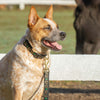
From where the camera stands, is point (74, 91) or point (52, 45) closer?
point (52, 45)

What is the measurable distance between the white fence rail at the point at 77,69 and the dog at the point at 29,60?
2.93ft

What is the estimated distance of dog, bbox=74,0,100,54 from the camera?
607 cm

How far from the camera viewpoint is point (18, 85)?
3.41 metres

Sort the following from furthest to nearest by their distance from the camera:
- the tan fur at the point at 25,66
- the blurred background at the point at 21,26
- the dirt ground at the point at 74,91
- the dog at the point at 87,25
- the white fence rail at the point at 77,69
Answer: the blurred background at the point at 21,26 < the dog at the point at 87,25 < the dirt ground at the point at 74,91 < the white fence rail at the point at 77,69 < the tan fur at the point at 25,66

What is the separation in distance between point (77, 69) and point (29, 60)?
46.5 inches

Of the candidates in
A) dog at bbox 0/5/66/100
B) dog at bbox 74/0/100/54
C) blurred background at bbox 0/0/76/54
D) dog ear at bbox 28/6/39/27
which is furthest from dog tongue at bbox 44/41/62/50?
blurred background at bbox 0/0/76/54

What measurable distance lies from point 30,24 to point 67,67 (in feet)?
4.02

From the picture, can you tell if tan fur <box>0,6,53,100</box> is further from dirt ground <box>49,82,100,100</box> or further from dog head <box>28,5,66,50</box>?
dirt ground <box>49,82,100,100</box>

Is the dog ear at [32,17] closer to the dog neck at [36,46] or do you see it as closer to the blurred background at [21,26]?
the dog neck at [36,46]

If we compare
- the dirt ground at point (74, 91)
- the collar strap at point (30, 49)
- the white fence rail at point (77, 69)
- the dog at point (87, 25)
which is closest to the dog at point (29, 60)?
the collar strap at point (30, 49)

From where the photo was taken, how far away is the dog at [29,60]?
11.2 ft

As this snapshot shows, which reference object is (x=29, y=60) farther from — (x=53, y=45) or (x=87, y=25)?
(x=87, y=25)

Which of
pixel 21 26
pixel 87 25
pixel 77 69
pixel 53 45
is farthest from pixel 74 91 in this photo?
pixel 21 26

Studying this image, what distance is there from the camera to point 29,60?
11.4 feet
